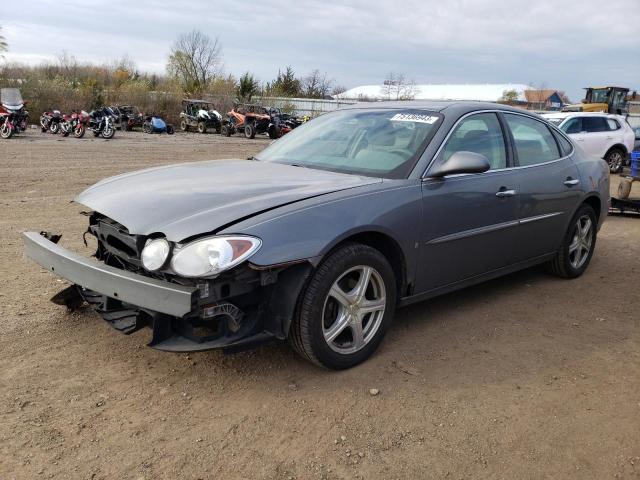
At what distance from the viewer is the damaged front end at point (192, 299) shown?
276 cm

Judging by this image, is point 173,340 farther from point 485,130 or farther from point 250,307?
point 485,130

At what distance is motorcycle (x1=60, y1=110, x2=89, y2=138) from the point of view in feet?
72.8

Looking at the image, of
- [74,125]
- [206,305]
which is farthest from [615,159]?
[74,125]

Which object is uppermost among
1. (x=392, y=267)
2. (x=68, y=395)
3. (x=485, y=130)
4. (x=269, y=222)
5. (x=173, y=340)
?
(x=485, y=130)

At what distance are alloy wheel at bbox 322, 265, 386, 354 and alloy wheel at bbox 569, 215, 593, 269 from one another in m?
2.70

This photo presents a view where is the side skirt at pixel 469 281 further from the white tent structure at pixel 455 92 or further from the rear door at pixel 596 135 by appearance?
the white tent structure at pixel 455 92

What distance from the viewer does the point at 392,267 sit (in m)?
3.62

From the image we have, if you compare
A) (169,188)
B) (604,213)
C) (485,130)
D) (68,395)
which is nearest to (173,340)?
(68,395)

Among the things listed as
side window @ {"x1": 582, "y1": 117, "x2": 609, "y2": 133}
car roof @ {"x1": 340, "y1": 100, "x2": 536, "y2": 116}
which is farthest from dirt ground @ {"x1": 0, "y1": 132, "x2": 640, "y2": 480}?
side window @ {"x1": 582, "y1": 117, "x2": 609, "y2": 133}

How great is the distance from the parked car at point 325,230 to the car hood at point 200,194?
0.04ft

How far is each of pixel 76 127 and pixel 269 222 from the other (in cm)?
2191

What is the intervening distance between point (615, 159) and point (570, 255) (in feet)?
40.9

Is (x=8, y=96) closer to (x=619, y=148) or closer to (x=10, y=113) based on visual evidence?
(x=10, y=113)

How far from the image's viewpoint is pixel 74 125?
22.5 metres
